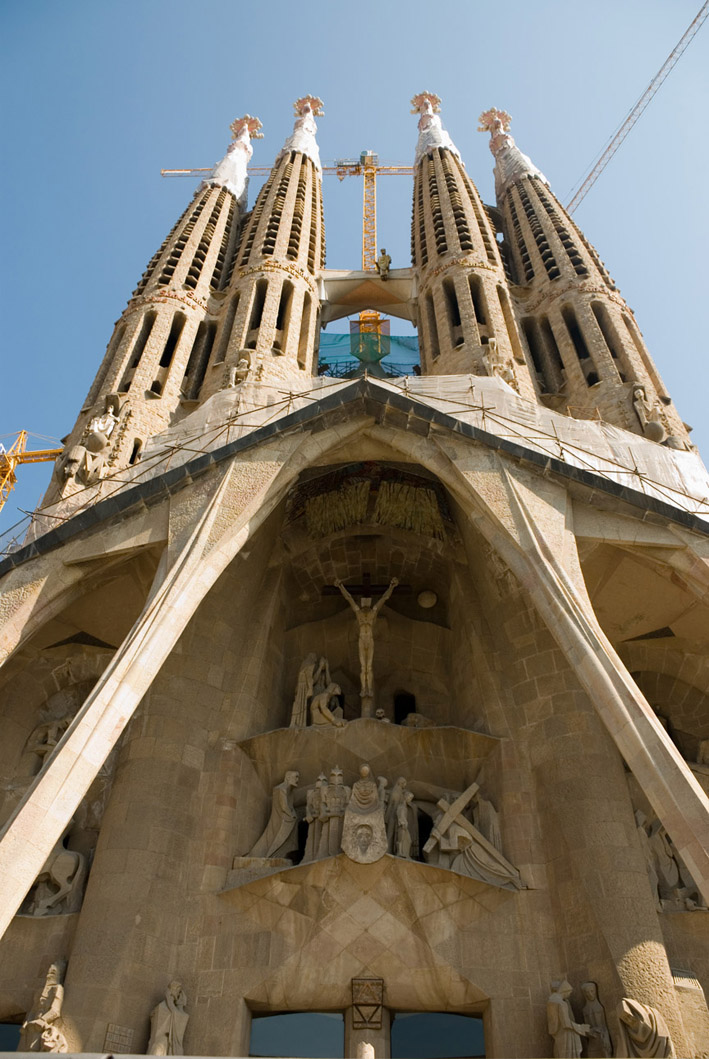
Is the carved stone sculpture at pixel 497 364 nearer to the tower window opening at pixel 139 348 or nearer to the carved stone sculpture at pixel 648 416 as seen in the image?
the carved stone sculpture at pixel 648 416

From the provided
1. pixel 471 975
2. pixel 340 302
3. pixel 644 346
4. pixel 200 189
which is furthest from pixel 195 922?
pixel 200 189

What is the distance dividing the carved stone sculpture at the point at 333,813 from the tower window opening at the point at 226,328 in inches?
392

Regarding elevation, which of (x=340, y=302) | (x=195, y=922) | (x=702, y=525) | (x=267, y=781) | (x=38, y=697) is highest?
(x=340, y=302)

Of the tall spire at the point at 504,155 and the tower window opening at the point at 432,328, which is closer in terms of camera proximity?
the tower window opening at the point at 432,328

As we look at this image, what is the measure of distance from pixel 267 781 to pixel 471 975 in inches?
130

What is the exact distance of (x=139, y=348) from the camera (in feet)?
57.3

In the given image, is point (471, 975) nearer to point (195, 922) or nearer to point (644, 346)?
point (195, 922)

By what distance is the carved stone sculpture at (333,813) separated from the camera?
9.54 metres

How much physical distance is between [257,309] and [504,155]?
12982 millimetres

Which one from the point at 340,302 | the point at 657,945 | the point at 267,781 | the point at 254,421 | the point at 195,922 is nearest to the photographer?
the point at 657,945

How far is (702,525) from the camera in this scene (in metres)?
9.68

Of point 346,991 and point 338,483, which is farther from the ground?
point 338,483

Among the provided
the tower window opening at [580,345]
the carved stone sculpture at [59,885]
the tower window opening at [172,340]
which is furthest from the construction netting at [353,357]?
the carved stone sculpture at [59,885]

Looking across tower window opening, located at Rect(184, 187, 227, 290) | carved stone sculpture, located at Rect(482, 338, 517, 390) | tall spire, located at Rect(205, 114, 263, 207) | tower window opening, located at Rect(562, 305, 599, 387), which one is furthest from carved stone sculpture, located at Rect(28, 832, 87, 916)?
tall spire, located at Rect(205, 114, 263, 207)
